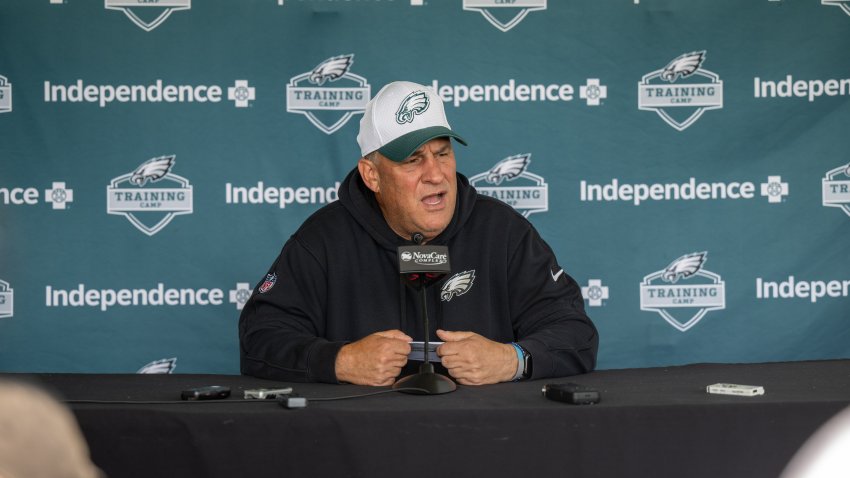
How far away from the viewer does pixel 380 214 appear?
274 cm

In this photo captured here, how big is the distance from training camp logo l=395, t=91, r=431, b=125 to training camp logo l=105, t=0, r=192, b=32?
1.34 meters

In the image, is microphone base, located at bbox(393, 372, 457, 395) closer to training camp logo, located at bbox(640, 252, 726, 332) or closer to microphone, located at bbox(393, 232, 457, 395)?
microphone, located at bbox(393, 232, 457, 395)

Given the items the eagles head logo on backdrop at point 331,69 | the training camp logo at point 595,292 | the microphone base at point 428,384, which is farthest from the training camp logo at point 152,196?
the microphone base at point 428,384

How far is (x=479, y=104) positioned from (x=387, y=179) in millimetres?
1010

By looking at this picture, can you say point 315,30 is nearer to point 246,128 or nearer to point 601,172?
point 246,128

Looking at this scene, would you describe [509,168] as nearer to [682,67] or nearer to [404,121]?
[682,67]

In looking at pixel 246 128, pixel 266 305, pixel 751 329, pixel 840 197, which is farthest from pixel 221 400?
pixel 840 197

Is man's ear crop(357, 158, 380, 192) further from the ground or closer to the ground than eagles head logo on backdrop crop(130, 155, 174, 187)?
closer to the ground

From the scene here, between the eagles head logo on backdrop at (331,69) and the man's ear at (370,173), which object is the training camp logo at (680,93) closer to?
the eagles head logo on backdrop at (331,69)

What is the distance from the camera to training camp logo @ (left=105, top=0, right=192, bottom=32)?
3.51 m

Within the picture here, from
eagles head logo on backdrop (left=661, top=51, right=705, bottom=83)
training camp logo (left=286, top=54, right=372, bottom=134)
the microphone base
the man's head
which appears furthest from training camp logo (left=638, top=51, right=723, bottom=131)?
the microphone base

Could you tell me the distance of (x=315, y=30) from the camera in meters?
3.53

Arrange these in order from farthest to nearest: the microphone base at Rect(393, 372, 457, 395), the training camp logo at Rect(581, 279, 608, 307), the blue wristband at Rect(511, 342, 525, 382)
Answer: the training camp logo at Rect(581, 279, 608, 307), the blue wristband at Rect(511, 342, 525, 382), the microphone base at Rect(393, 372, 457, 395)

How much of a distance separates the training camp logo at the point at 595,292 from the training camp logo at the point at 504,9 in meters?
1.06
